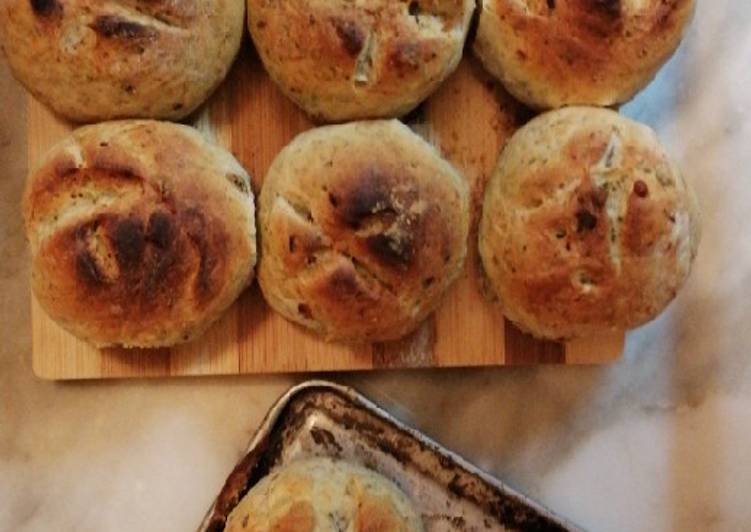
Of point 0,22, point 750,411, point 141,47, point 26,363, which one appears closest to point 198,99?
point 141,47

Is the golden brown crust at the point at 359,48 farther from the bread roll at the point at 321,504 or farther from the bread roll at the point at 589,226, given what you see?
the bread roll at the point at 321,504

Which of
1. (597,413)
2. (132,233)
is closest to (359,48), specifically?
(132,233)

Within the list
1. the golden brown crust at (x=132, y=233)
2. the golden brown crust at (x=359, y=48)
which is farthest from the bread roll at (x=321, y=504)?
the golden brown crust at (x=359, y=48)

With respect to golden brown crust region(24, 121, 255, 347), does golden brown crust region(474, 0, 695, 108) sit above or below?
above

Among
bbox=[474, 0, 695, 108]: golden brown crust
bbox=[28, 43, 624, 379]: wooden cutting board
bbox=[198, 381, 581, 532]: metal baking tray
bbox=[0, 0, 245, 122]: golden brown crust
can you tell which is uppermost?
bbox=[474, 0, 695, 108]: golden brown crust

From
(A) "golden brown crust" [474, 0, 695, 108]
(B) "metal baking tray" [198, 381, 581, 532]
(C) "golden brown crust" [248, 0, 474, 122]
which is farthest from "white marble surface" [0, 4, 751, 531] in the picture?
(C) "golden brown crust" [248, 0, 474, 122]

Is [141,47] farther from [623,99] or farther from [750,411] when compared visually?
[750,411]

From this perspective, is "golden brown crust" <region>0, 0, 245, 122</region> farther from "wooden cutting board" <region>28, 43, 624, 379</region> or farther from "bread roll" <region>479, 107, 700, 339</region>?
"bread roll" <region>479, 107, 700, 339</region>
